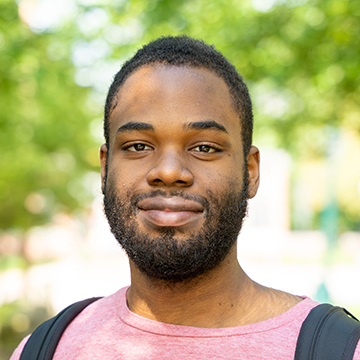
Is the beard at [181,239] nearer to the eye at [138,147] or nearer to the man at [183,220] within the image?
the man at [183,220]

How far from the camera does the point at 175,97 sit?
2.09 metres

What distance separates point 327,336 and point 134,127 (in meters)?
1.18

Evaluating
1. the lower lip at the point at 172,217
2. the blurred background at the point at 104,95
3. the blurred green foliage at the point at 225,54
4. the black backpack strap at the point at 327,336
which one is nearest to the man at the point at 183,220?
the lower lip at the point at 172,217

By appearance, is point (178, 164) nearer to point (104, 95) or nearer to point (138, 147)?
point (138, 147)

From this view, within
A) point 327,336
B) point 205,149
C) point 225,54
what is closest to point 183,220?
point 205,149

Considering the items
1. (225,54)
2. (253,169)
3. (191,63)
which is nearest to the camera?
(191,63)

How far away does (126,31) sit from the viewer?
7078mm

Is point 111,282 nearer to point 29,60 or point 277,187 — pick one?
point 277,187

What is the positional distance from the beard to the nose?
4 cm

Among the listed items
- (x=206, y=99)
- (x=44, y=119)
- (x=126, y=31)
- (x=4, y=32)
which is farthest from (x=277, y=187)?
(x=206, y=99)

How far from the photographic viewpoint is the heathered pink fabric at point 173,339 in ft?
6.29

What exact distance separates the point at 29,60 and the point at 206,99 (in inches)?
225

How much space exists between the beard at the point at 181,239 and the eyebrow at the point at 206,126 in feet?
0.84

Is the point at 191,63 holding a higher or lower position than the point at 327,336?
higher
